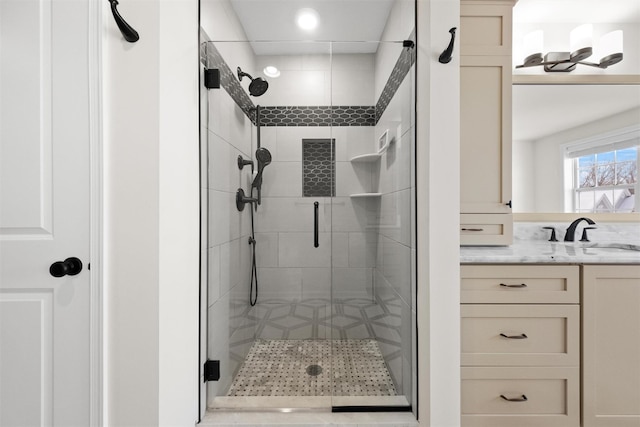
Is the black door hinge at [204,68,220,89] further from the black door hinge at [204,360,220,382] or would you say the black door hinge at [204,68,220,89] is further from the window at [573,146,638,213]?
the window at [573,146,638,213]

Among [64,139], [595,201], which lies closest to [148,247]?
[64,139]

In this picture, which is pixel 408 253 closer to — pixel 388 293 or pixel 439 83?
pixel 388 293

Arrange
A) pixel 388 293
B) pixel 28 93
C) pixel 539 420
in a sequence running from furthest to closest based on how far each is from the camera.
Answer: pixel 388 293, pixel 539 420, pixel 28 93

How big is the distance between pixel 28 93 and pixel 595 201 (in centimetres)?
309

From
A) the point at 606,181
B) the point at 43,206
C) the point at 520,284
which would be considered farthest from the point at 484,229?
the point at 43,206

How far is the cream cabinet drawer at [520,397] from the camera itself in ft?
4.52

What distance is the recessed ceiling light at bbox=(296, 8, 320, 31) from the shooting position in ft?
6.59

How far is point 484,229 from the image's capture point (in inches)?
65.9

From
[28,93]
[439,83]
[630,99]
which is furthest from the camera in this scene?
[630,99]

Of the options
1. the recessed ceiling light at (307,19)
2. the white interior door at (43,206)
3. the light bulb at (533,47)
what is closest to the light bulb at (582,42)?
the light bulb at (533,47)

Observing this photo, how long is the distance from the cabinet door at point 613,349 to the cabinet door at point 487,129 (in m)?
0.55

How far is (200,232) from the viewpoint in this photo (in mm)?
1414

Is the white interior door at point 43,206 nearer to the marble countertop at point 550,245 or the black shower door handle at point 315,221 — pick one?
the black shower door handle at point 315,221

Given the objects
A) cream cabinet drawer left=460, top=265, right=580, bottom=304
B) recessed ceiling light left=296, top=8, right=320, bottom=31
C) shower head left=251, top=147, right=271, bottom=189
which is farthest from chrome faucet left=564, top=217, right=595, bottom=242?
recessed ceiling light left=296, top=8, right=320, bottom=31
